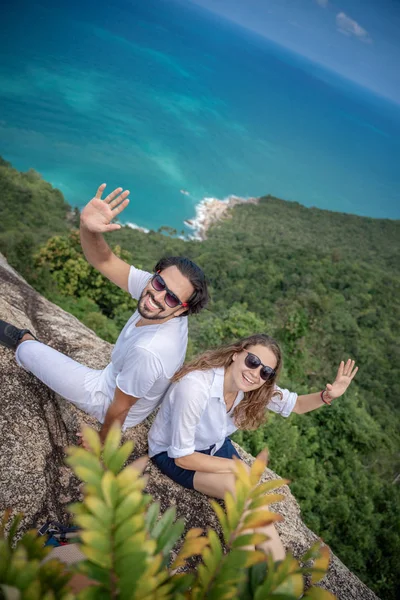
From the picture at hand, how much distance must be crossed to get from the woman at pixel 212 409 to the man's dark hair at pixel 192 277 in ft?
1.26

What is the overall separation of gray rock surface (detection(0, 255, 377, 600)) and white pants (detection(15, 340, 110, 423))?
238mm

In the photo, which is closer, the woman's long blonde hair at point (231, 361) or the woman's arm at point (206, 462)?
the woman's arm at point (206, 462)

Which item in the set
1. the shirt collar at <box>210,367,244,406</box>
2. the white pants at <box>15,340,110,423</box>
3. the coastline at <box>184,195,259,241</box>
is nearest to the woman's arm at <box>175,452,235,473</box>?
the shirt collar at <box>210,367,244,406</box>

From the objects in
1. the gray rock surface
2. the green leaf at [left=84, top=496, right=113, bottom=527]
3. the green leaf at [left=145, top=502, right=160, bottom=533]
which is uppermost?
the green leaf at [left=84, top=496, right=113, bottom=527]

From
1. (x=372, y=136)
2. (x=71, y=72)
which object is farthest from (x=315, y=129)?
(x=71, y=72)

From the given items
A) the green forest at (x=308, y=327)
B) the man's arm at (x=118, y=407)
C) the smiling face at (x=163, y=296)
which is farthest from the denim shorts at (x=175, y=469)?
the green forest at (x=308, y=327)

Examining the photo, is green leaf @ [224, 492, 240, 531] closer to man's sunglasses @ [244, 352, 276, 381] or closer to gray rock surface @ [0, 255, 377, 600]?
man's sunglasses @ [244, 352, 276, 381]

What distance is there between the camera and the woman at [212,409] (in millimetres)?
2629

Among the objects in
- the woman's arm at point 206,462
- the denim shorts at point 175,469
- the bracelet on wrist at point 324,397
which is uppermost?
the bracelet on wrist at point 324,397

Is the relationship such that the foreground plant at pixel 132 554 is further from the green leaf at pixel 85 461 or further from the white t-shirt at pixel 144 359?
the white t-shirt at pixel 144 359

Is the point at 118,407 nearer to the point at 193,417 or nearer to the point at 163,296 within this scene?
the point at 193,417

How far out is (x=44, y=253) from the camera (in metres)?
14.8

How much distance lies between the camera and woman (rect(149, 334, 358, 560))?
2.63 metres

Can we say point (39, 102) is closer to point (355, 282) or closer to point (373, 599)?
point (355, 282)
